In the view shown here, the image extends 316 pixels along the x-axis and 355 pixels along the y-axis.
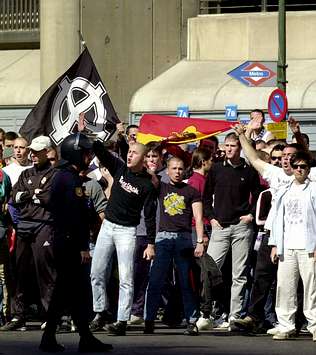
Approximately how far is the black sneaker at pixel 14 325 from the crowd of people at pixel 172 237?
0.01 metres

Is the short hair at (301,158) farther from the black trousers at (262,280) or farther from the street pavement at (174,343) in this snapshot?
the street pavement at (174,343)

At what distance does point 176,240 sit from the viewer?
16.8 metres

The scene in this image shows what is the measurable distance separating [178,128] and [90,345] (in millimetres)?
7509

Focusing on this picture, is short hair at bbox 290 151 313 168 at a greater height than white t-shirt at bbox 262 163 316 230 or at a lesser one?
greater

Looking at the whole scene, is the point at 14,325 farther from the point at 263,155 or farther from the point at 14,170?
the point at 263,155

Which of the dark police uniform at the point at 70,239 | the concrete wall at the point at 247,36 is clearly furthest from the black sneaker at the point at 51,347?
the concrete wall at the point at 247,36

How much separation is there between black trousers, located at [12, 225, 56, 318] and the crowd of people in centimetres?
1

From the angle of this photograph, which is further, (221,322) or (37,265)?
(221,322)

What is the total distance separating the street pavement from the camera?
14828 mm

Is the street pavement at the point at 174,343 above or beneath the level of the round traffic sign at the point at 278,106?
beneath

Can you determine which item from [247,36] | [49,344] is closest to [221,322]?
[49,344]

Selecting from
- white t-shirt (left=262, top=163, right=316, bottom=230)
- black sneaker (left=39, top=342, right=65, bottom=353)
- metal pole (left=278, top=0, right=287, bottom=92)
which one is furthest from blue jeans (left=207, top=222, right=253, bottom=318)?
metal pole (left=278, top=0, right=287, bottom=92)

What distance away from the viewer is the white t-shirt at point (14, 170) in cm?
1812

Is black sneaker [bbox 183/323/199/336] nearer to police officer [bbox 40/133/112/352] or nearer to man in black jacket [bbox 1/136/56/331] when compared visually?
man in black jacket [bbox 1/136/56/331]
